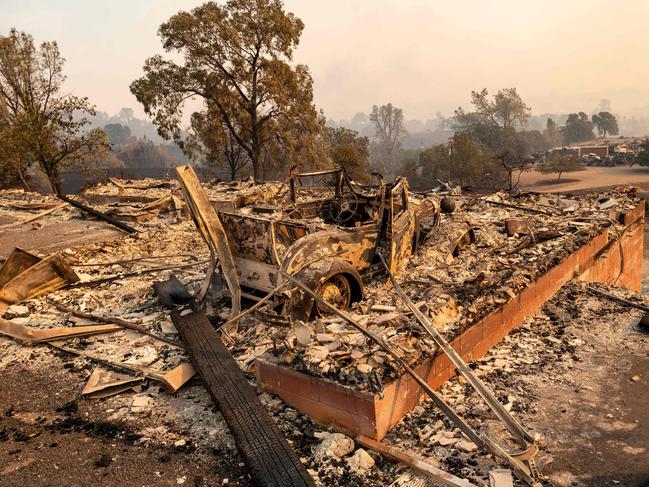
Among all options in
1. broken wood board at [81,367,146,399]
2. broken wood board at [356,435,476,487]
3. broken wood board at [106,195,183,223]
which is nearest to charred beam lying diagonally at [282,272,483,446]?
broken wood board at [356,435,476,487]

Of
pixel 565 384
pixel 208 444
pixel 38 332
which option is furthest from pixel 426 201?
pixel 38 332

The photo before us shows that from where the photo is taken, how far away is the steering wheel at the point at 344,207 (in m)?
8.66

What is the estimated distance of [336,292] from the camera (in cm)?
670

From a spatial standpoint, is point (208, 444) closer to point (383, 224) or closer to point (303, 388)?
point (303, 388)

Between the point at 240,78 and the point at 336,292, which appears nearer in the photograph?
the point at 336,292

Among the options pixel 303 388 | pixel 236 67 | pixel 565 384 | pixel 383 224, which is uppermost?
pixel 236 67

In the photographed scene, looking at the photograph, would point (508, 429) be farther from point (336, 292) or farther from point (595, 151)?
point (595, 151)

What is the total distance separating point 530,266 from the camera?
7.44 meters

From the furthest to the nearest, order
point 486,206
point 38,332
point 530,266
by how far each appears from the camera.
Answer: point 486,206 → point 530,266 → point 38,332

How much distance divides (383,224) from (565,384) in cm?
353

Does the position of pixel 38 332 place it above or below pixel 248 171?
below

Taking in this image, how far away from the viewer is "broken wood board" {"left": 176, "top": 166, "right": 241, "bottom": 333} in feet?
21.0

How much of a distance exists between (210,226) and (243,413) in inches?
109

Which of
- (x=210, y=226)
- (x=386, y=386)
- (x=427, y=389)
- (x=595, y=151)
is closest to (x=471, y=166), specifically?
(x=595, y=151)
